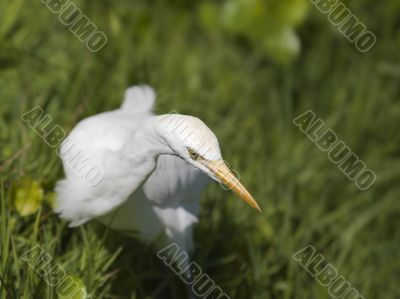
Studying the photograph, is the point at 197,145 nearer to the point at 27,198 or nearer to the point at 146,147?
the point at 146,147

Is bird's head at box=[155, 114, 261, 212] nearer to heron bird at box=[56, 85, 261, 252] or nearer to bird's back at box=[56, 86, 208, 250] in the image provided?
heron bird at box=[56, 85, 261, 252]

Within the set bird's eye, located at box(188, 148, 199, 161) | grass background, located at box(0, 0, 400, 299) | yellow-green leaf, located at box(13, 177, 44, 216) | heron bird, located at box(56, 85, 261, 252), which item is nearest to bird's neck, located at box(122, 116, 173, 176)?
heron bird, located at box(56, 85, 261, 252)

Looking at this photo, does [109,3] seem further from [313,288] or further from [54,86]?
[313,288]

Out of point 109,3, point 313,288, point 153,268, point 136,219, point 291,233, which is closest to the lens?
point 136,219

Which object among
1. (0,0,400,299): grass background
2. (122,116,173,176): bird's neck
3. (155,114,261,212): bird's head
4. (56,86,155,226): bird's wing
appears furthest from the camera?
(0,0,400,299): grass background

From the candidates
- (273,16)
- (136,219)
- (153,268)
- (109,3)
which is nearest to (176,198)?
(136,219)

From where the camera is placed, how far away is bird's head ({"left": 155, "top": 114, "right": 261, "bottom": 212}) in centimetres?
192

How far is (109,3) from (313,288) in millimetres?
2198

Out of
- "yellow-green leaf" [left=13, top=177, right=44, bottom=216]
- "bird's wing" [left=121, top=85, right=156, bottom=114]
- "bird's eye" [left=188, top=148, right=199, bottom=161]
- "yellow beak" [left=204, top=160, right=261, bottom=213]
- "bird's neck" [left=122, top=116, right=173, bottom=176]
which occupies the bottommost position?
"yellow-green leaf" [left=13, top=177, right=44, bottom=216]

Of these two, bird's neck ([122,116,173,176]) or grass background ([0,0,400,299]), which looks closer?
bird's neck ([122,116,173,176])

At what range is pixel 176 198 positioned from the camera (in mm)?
2592

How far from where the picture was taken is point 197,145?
6.32 ft

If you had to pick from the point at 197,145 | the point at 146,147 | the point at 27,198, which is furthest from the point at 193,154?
the point at 27,198

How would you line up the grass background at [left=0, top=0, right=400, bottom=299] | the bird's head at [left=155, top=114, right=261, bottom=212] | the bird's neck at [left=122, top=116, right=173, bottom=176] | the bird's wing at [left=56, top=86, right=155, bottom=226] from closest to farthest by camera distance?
the bird's head at [left=155, top=114, right=261, bottom=212]
the bird's neck at [left=122, top=116, right=173, bottom=176]
the bird's wing at [left=56, top=86, right=155, bottom=226]
the grass background at [left=0, top=0, right=400, bottom=299]
